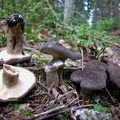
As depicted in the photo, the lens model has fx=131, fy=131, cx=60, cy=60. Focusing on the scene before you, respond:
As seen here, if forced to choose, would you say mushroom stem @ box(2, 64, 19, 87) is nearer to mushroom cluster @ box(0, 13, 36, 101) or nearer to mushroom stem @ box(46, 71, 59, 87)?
mushroom cluster @ box(0, 13, 36, 101)

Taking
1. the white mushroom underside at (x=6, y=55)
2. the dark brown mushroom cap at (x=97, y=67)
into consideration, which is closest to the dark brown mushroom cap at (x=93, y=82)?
the dark brown mushroom cap at (x=97, y=67)

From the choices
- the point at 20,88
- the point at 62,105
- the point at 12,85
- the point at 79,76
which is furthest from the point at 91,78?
the point at 12,85

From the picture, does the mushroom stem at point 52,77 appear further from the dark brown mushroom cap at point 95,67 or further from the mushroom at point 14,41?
the mushroom at point 14,41

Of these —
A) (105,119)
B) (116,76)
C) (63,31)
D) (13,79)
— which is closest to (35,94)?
(13,79)

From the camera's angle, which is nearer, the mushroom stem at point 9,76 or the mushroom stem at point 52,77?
the mushroom stem at point 9,76

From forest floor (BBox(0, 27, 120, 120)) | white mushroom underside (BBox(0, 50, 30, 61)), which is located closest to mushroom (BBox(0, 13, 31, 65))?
white mushroom underside (BBox(0, 50, 30, 61))

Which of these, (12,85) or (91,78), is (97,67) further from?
(12,85)
